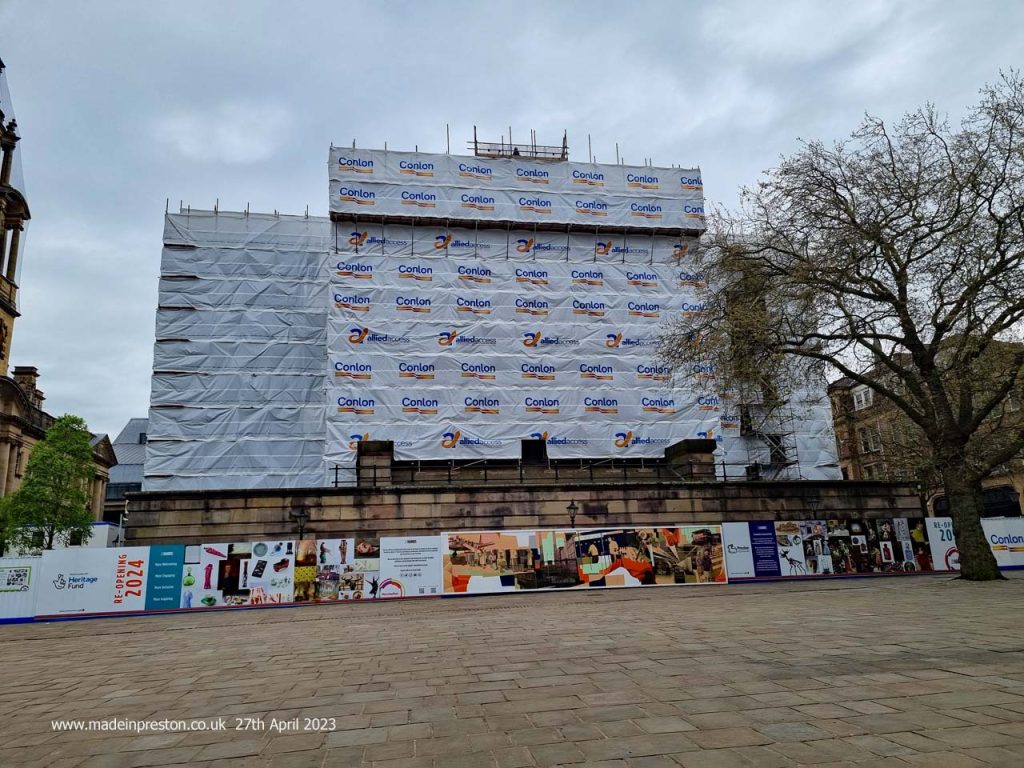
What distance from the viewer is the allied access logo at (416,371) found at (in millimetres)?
Result: 27922

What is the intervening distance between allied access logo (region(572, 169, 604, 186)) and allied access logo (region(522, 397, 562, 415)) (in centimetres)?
1112

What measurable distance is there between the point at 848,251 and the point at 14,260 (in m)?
57.4

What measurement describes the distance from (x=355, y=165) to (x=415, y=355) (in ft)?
31.0

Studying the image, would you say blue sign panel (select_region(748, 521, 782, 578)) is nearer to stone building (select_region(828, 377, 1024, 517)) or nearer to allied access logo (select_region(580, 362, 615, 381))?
stone building (select_region(828, 377, 1024, 517))

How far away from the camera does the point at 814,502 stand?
25.7 metres

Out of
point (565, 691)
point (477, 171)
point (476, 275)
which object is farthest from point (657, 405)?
point (565, 691)

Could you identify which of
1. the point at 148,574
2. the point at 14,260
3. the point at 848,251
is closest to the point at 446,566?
the point at 148,574

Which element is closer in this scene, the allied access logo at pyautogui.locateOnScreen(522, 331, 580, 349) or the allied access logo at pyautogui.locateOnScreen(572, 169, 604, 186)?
the allied access logo at pyautogui.locateOnScreen(522, 331, 580, 349)

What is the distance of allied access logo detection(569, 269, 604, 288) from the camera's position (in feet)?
99.6

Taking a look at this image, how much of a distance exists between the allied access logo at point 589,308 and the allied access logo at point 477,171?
24.2ft

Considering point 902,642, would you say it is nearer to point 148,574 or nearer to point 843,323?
point 843,323

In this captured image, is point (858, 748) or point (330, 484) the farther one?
point (330, 484)

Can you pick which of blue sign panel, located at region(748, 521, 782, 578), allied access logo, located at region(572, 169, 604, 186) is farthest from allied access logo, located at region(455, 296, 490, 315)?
blue sign panel, located at region(748, 521, 782, 578)

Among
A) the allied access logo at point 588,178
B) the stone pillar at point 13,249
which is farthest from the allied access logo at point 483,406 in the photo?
the stone pillar at point 13,249
